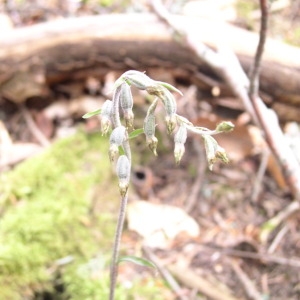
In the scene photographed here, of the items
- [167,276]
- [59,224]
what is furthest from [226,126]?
[59,224]

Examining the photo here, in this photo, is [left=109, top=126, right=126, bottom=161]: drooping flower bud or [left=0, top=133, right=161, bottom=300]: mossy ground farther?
[left=0, top=133, right=161, bottom=300]: mossy ground

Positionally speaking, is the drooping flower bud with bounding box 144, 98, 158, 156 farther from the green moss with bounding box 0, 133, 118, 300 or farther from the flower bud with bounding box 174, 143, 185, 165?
the green moss with bounding box 0, 133, 118, 300

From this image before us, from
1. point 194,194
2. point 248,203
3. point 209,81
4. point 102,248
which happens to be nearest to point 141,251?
point 102,248

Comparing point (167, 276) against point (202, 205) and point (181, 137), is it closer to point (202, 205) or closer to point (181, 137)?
point (202, 205)

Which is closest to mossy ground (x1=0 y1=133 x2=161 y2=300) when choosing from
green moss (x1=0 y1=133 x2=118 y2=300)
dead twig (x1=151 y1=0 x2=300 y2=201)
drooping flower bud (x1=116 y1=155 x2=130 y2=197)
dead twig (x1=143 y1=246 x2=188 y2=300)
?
green moss (x1=0 y1=133 x2=118 y2=300)

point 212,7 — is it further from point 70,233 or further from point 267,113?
point 70,233

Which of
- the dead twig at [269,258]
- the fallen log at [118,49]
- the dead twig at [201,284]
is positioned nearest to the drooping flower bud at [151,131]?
the dead twig at [201,284]

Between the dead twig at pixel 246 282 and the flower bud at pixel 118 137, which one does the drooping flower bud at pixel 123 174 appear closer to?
the flower bud at pixel 118 137
